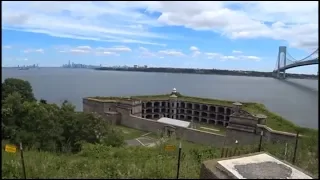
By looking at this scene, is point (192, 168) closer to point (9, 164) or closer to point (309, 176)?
point (309, 176)

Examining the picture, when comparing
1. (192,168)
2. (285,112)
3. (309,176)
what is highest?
(309,176)

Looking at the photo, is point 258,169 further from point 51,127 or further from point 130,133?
point 130,133

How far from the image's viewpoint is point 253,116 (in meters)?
17.3

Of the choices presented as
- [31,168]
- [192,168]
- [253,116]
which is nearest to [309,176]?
[192,168]

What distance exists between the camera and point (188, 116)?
1056 inches

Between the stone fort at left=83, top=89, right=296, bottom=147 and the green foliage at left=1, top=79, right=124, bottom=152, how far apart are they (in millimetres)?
6303

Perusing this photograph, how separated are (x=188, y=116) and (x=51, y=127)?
15999mm

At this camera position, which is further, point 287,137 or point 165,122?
point 165,122

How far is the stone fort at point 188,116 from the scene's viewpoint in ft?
56.1

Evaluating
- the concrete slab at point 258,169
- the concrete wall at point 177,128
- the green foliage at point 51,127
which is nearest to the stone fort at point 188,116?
the concrete wall at point 177,128

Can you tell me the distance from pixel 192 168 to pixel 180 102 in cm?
2169

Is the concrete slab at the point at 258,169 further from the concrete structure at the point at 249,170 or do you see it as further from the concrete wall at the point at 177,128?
the concrete wall at the point at 177,128

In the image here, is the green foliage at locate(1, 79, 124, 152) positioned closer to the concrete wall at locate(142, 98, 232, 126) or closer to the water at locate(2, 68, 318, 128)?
the water at locate(2, 68, 318, 128)

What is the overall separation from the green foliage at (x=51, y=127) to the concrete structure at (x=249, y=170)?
825 cm
